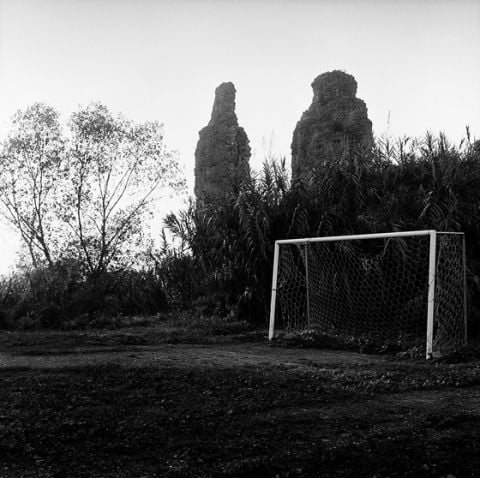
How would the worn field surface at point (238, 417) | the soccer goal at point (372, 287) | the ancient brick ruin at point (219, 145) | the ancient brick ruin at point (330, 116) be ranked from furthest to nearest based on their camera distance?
the ancient brick ruin at point (219, 145), the ancient brick ruin at point (330, 116), the soccer goal at point (372, 287), the worn field surface at point (238, 417)

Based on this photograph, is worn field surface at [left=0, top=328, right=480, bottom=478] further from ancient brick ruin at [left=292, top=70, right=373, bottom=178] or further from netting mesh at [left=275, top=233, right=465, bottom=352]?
ancient brick ruin at [left=292, top=70, right=373, bottom=178]

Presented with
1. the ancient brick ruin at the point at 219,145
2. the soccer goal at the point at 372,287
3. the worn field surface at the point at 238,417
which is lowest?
→ the worn field surface at the point at 238,417

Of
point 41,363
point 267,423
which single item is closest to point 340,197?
point 41,363

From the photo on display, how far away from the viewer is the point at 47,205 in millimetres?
14117

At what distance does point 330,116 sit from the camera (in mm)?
16312

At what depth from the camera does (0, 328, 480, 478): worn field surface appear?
2.83 metres

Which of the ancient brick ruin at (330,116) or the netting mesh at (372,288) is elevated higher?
the ancient brick ruin at (330,116)

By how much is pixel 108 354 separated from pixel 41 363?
2.70ft

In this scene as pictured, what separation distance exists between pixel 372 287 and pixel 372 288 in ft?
0.05

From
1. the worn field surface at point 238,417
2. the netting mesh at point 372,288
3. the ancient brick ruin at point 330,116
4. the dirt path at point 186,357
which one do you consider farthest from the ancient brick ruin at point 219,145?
the worn field surface at point 238,417

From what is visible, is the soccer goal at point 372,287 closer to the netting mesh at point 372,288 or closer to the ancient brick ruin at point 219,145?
the netting mesh at point 372,288

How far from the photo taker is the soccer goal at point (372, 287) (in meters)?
7.07

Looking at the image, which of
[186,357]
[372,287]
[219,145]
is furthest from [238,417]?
[219,145]

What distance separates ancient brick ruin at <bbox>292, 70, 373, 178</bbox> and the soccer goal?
759 cm
